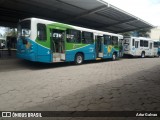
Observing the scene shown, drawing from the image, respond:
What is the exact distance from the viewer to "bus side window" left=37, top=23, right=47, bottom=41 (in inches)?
387

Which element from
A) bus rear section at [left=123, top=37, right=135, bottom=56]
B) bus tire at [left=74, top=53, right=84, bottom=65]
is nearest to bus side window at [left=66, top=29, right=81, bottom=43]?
bus tire at [left=74, top=53, right=84, bottom=65]

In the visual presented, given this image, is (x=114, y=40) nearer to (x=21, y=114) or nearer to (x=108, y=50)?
(x=108, y=50)

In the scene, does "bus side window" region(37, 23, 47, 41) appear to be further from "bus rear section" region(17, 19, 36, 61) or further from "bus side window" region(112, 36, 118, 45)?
"bus side window" region(112, 36, 118, 45)

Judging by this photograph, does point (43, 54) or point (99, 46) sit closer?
point (43, 54)

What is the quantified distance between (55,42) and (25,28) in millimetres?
2150

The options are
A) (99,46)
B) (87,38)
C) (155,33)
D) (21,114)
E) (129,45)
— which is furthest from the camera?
(155,33)

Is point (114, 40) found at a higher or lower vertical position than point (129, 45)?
higher

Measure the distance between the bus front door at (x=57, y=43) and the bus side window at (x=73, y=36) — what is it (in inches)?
20.0

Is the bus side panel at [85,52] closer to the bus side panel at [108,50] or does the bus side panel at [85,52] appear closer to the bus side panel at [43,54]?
the bus side panel at [43,54]

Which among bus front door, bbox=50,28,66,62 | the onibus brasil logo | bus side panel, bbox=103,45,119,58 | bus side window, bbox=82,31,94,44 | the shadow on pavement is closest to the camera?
the onibus brasil logo

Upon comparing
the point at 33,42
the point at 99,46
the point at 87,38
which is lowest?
the point at 99,46

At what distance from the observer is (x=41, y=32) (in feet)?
32.8

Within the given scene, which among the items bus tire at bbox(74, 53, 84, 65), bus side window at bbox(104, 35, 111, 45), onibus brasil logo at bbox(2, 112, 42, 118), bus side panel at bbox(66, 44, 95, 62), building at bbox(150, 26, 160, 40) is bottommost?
onibus brasil logo at bbox(2, 112, 42, 118)

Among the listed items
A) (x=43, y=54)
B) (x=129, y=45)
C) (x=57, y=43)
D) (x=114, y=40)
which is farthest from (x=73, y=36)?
(x=129, y=45)
